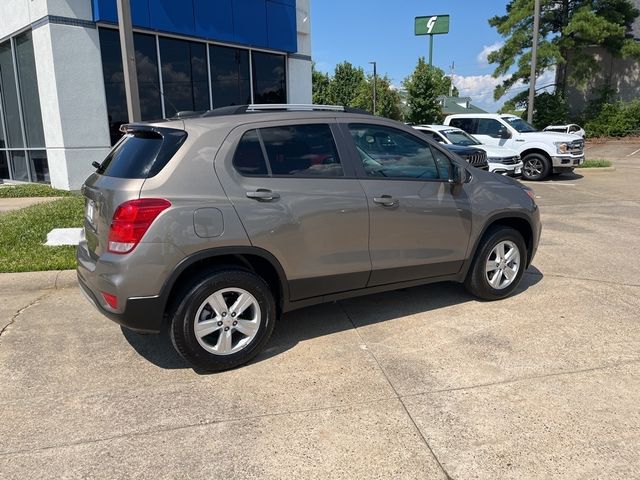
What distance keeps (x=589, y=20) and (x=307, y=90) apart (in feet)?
71.0

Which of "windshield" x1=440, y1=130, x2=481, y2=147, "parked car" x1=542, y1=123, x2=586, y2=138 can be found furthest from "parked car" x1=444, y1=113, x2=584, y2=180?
"parked car" x1=542, y1=123, x2=586, y2=138

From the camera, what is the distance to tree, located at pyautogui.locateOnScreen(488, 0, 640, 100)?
28469 millimetres

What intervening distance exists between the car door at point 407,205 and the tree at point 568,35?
28599 millimetres

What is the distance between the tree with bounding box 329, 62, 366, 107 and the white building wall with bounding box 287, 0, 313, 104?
152 ft

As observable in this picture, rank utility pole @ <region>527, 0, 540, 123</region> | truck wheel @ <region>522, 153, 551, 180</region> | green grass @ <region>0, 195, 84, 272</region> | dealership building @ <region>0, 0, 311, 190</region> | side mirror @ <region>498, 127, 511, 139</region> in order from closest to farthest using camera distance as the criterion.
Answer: green grass @ <region>0, 195, 84, 272</region>, dealership building @ <region>0, 0, 311, 190</region>, truck wheel @ <region>522, 153, 551, 180</region>, side mirror @ <region>498, 127, 511, 139</region>, utility pole @ <region>527, 0, 540, 123</region>

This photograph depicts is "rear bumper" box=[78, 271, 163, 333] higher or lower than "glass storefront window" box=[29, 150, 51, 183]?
lower

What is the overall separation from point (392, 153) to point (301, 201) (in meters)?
1.09

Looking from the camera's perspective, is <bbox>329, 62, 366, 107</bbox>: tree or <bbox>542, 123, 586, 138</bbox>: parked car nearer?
<bbox>542, 123, 586, 138</bbox>: parked car

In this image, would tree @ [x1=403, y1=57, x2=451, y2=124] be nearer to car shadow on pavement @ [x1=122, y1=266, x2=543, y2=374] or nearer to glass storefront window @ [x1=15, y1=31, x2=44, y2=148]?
glass storefront window @ [x1=15, y1=31, x2=44, y2=148]

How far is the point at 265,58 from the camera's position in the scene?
1420 centimetres

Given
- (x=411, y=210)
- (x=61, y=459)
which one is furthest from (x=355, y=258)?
(x=61, y=459)

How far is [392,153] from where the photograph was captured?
431 cm

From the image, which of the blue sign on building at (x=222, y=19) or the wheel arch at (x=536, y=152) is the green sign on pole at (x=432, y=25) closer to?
the wheel arch at (x=536, y=152)

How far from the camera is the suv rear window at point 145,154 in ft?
11.0
